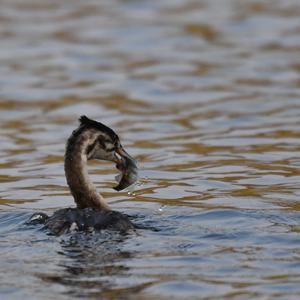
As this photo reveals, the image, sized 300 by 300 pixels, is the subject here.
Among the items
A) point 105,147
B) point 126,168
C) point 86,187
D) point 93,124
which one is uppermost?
point 93,124

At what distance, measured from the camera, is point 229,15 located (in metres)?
24.0

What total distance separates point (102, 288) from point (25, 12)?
1660cm

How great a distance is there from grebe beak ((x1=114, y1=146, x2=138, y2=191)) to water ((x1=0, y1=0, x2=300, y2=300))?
0.33m

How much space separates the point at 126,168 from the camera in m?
11.3

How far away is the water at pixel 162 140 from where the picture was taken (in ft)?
29.7

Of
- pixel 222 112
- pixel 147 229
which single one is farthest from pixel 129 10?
pixel 147 229

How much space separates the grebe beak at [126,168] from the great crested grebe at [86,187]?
1cm

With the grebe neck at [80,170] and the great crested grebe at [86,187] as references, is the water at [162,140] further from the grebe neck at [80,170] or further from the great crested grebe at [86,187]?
the grebe neck at [80,170]

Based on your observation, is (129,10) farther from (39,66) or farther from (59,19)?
(39,66)

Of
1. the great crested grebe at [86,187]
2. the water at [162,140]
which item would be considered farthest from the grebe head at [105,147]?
the water at [162,140]

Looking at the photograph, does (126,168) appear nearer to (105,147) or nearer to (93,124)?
(105,147)

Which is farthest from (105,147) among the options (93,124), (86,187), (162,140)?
(162,140)

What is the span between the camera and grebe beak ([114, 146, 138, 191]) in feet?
37.1

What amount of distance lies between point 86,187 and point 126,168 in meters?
0.67
